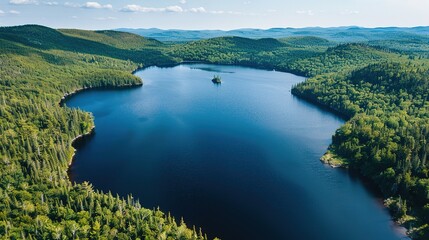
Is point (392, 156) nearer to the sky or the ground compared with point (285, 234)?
nearer to the sky

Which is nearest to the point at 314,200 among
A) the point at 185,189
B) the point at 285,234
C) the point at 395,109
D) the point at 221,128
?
the point at 285,234

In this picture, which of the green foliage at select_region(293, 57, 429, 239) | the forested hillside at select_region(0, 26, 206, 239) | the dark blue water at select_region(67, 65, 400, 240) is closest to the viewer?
the forested hillside at select_region(0, 26, 206, 239)

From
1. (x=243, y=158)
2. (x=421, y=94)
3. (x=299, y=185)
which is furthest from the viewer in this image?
(x=421, y=94)

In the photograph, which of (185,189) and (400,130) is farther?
(400,130)

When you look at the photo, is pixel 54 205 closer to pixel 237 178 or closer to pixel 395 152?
pixel 237 178

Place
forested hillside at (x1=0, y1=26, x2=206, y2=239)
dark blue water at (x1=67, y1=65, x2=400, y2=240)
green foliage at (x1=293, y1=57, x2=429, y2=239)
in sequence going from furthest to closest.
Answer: green foliage at (x1=293, y1=57, x2=429, y2=239) < dark blue water at (x1=67, y1=65, x2=400, y2=240) < forested hillside at (x1=0, y1=26, x2=206, y2=239)

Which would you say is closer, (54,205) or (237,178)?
(54,205)

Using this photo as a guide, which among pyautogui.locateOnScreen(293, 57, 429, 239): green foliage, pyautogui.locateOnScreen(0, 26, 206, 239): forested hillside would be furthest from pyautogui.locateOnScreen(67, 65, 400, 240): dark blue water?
pyautogui.locateOnScreen(0, 26, 206, 239): forested hillside

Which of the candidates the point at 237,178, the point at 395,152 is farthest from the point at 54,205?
the point at 395,152

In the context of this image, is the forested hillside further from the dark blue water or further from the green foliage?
the green foliage

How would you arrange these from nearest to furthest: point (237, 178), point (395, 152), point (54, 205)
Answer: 1. point (54, 205)
2. point (237, 178)
3. point (395, 152)

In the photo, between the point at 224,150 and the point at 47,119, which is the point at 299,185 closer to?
the point at 224,150
